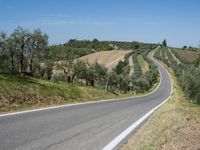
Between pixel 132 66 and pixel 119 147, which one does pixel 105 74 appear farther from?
pixel 119 147

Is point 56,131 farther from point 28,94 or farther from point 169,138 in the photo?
point 28,94

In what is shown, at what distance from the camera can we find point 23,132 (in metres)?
9.79

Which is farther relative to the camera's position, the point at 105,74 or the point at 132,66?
the point at 132,66

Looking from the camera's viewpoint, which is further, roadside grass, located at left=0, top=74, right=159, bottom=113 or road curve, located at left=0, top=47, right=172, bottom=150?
roadside grass, located at left=0, top=74, right=159, bottom=113

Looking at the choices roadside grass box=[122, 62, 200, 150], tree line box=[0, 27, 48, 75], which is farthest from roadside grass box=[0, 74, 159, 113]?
tree line box=[0, 27, 48, 75]

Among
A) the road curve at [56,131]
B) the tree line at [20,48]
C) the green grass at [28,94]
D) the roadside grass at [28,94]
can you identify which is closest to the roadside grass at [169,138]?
the road curve at [56,131]

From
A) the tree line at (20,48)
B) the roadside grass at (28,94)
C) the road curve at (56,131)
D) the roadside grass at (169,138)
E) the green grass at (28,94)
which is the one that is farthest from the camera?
the tree line at (20,48)

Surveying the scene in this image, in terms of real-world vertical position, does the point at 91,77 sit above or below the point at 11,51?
below

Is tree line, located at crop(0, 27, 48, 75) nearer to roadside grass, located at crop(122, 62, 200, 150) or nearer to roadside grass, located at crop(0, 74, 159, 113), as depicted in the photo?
roadside grass, located at crop(0, 74, 159, 113)

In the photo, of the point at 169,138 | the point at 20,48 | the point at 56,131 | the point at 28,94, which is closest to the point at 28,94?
the point at 28,94

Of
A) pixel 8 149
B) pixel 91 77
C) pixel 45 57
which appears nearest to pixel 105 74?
pixel 91 77

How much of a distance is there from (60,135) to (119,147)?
5.35 ft

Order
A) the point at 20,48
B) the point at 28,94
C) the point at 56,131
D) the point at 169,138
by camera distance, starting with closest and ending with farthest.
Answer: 1. the point at 169,138
2. the point at 56,131
3. the point at 28,94
4. the point at 20,48

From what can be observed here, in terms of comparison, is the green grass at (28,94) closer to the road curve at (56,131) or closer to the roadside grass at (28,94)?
the roadside grass at (28,94)
